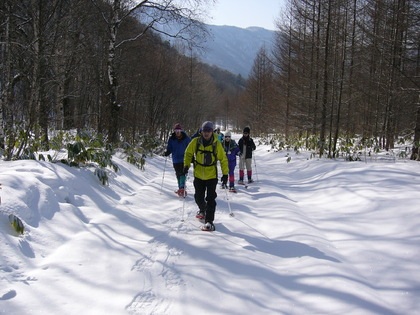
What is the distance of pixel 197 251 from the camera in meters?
4.77

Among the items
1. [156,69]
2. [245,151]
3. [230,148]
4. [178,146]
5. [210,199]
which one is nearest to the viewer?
[210,199]

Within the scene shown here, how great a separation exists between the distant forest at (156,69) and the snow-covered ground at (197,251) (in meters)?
2.81

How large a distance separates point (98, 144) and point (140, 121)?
12140 mm

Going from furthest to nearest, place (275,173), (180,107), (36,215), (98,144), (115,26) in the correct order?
(180,107) < (275,173) < (115,26) < (98,144) < (36,215)

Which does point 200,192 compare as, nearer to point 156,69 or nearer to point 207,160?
point 207,160

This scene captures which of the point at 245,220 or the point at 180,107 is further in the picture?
the point at 180,107

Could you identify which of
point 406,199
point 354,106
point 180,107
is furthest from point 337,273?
point 180,107

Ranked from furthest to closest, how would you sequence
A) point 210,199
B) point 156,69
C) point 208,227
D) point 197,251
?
point 156,69, point 210,199, point 208,227, point 197,251

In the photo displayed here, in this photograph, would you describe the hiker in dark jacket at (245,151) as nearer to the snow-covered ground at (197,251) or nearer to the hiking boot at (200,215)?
the snow-covered ground at (197,251)

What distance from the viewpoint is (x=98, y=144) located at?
29.2 feet

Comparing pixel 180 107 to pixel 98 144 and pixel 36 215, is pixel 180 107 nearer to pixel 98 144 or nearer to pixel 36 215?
pixel 98 144

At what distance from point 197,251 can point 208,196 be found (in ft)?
4.90

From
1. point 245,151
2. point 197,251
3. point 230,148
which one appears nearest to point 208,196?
point 197,251

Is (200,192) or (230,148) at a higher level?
(230,148)
